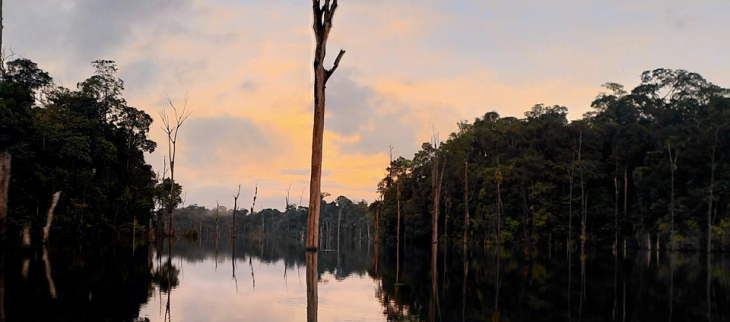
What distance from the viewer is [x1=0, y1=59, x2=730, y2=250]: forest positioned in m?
37.2

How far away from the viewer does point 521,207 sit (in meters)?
52.5

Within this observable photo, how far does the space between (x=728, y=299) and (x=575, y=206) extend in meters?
40.0

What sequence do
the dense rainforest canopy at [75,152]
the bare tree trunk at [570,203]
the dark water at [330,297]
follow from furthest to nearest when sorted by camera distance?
1. the bare tree trunk at [570,203]
2. the dense rainforest canopy at [75,152]
3. the dark water at [330,297]

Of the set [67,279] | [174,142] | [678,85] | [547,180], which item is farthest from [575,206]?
[67,279]

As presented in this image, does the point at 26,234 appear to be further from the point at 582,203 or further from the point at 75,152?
the point at 582,203

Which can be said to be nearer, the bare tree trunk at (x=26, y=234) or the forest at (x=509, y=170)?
the bare tree trunk at (x=26, y=234)

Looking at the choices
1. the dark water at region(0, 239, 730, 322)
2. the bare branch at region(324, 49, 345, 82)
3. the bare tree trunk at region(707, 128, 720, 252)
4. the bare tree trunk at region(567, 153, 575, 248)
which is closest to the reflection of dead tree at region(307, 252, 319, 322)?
the dark water at region(0, 239, 730, 322)

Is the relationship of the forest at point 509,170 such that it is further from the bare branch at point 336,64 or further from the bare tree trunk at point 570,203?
the bare branch at point 336,64

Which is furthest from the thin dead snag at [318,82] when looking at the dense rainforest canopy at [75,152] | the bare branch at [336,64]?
the dense rainforest canopy at [75,152]

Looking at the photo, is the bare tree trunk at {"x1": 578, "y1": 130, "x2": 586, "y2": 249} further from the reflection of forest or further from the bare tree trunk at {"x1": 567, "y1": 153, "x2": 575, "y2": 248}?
the reflection of forest

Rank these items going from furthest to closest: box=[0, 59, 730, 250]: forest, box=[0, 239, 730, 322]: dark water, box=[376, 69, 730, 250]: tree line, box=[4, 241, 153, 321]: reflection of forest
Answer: box=[376, 69, 730, 250]: tree line < box=[0, 59, 730, 250]: forest < box=[0, 239, 730, 322]: dark water < box=[4, 241, 153, 321]: reflection of forest

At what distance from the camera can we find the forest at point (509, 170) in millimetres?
37188

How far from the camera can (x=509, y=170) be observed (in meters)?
52.4

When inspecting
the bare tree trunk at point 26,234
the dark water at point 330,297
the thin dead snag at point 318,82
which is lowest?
the dark water at point 330,297
